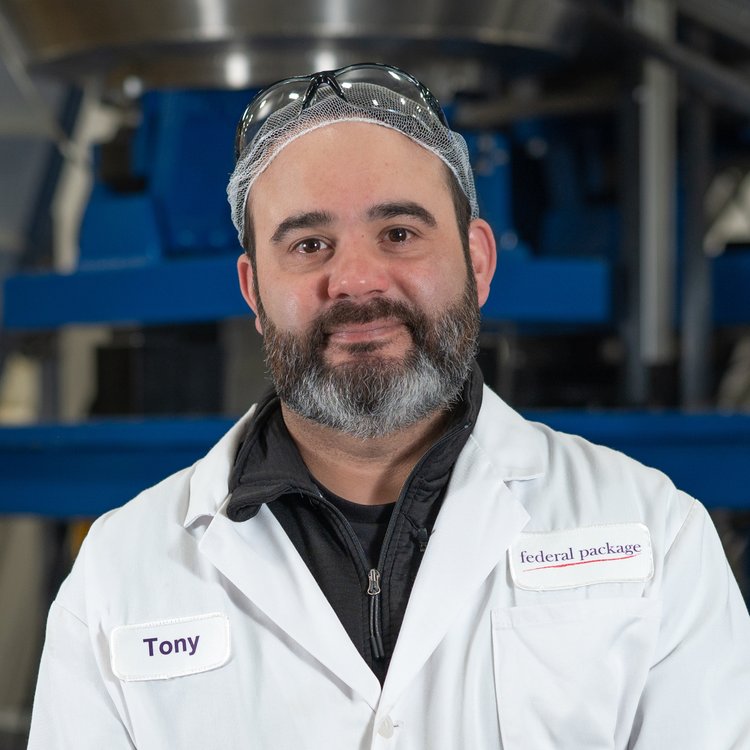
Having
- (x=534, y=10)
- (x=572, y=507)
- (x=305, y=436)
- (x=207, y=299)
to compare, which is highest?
(x=534, y=10)

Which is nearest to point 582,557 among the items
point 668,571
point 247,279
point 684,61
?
point 668,571

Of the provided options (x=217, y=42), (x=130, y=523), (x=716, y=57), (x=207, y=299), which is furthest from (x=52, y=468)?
(x=716, y=57)

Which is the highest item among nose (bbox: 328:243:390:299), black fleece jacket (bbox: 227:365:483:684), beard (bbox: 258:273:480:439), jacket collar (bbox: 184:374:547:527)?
nose (bbox: 328:243:390:299)

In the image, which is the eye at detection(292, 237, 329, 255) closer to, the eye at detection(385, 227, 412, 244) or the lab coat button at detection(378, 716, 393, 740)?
the eye at detection(385, 227, 412, 244)

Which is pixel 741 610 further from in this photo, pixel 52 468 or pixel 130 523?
pixel 52 468

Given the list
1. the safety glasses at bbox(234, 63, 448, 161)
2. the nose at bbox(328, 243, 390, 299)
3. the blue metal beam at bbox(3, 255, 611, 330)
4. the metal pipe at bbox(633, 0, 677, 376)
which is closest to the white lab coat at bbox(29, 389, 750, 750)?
the nose at bbox(328, 243, 390, 299)

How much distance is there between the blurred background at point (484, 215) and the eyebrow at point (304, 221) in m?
0.95

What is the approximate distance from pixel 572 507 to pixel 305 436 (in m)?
0.33

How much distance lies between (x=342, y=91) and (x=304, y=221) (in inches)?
7.2

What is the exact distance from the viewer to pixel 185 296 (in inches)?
94.1

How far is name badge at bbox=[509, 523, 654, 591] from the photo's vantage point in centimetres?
123

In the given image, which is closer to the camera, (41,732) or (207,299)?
(41,732)

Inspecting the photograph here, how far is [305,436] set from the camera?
1365mm

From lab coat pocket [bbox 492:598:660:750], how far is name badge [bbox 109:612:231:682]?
302 mm
